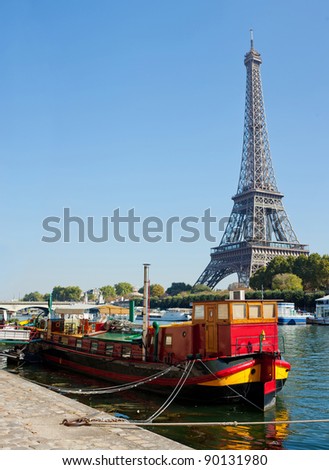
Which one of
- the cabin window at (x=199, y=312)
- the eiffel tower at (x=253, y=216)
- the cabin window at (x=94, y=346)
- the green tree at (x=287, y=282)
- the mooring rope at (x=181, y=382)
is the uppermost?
the eiffel tower at (x=253, y=216)

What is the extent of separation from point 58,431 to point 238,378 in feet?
29.1

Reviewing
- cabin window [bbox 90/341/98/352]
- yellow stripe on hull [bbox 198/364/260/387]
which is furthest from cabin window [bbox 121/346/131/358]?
yellow stripe on hull [bbox 198/364/260/387]

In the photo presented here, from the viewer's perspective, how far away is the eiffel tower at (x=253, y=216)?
123 metres

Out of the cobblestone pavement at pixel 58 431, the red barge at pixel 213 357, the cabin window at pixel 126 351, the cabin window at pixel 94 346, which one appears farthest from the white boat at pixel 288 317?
the cobblestone pavement at pixel 58 431

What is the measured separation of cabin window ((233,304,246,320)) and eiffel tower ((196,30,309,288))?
329 feet

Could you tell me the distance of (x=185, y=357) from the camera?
2019cm

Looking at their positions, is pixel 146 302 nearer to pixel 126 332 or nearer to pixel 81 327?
pixel 126 332

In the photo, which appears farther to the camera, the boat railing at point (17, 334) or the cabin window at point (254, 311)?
the boat railing at point (17, 334)

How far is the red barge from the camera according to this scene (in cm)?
1825

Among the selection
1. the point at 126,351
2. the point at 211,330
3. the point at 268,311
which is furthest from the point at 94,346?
the point at 268,311

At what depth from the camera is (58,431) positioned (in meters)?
11.0

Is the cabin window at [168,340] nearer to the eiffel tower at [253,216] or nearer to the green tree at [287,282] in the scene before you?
the green tree at [287,282]

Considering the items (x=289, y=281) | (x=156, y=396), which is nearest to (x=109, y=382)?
(x=156, y=396)
